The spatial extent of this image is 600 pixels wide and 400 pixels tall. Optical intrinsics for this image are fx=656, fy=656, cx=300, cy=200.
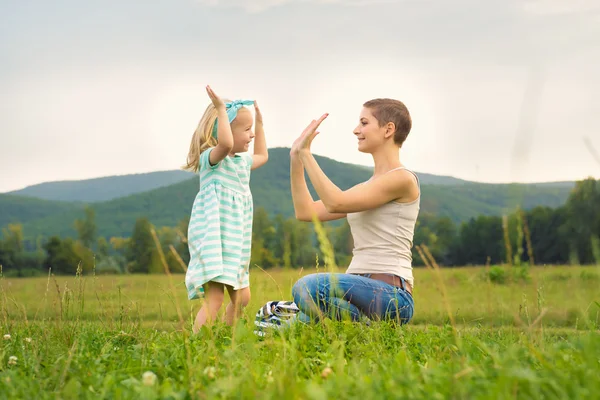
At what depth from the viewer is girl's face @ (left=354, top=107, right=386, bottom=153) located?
17.5 ft

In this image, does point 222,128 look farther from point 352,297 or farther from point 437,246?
point 437,246

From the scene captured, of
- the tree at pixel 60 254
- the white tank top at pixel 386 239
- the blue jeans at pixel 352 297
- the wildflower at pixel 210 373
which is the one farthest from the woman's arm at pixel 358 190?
the tree at pixel 60 254

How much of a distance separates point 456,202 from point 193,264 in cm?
12651

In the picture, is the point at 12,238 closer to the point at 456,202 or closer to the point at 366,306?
the point at 366,306

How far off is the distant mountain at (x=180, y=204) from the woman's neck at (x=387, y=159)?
3857 inches

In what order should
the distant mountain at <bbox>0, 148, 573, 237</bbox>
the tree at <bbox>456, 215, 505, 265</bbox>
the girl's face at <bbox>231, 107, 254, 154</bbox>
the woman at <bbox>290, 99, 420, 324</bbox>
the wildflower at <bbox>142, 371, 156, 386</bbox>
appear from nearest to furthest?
the wildflower at <bbox>142, 371, 156, 386</bbox>, the woman at <bbox>290, 99, 420, 324</bbox>, the girl's face at <bbox>231, 107, 254, 154</bbox>, the tree at <bbox>456, 215, 505, 265</bbox>, the distant mountain at <bbox>0, 148, 573, 237</bbox>

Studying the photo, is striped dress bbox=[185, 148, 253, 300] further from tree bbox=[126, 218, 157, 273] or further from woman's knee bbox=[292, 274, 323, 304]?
tree bbox=[126, 218, 157, 273]

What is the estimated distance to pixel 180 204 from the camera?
124188 mm

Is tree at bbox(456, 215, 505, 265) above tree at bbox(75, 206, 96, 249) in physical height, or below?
below

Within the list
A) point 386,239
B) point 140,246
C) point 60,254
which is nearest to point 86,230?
point 140,246

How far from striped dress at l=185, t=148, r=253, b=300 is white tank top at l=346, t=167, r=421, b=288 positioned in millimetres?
1104

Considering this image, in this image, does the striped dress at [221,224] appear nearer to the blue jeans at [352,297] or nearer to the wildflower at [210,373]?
the blue jeans at [352,297]

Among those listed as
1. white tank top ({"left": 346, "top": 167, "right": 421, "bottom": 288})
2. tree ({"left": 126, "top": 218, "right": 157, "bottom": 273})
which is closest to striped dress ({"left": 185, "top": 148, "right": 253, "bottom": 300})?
white tank top ({"left": 346, "top": 167, "right": 421, "bottom": 288})

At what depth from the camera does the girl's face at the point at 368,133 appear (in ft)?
17.5
